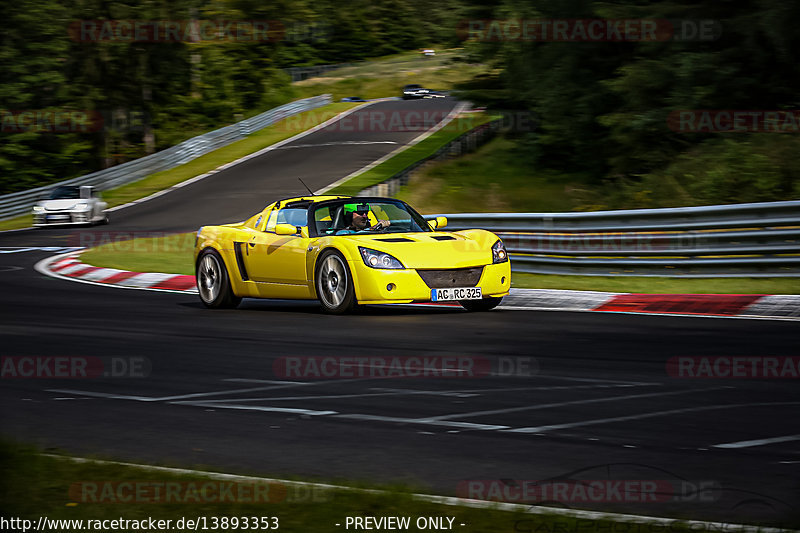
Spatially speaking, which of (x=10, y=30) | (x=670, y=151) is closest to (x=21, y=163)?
(x=10, y=30)

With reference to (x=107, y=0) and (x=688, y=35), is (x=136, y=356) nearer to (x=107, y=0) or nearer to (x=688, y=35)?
(x=688, y=35)

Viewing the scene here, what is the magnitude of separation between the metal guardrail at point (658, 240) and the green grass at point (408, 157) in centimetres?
1745

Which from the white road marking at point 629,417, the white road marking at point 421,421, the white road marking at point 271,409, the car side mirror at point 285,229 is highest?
the car side mirror at point 285,229

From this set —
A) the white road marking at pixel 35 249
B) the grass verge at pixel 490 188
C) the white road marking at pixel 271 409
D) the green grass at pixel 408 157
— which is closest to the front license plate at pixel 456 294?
the white road marking at pixel 271 409

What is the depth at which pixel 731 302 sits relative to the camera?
12.1 m

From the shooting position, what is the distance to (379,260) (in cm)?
1211

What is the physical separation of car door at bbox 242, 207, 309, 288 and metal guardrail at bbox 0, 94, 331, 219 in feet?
87.2

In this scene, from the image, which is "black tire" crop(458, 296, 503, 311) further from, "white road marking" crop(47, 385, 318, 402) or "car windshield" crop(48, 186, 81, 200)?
"car windshield" crop(48, 186, 81, 200)

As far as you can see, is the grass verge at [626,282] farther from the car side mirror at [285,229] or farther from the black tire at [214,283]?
the black tire at [214,283]

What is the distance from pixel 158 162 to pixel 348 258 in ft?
115

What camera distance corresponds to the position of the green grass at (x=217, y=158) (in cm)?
4072

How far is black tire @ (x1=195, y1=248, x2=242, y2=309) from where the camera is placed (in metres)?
14.2

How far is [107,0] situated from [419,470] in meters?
48.4

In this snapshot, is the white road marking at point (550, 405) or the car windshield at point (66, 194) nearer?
the white road marking at point (550, 405)
